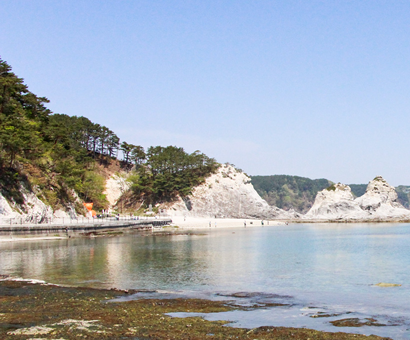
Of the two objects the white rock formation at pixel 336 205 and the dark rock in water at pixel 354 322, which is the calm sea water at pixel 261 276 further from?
the white rock formation at pixel 336 205

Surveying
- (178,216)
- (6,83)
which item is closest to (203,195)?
(178,216)

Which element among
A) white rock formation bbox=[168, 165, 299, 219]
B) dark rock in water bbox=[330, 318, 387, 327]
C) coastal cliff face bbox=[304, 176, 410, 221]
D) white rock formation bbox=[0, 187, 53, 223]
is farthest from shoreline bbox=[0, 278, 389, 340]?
coastal cliff face bbox=[304, 176, 410, 221]

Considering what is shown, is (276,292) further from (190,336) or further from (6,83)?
(6,83)

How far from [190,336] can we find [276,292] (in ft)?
31.2

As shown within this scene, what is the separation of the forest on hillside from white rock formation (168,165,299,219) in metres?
3.17

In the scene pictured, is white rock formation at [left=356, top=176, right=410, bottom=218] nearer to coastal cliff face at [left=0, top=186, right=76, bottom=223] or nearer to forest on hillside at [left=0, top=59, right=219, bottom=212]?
forest on hillside at [left=0, top=59, right=219, bottom=212]

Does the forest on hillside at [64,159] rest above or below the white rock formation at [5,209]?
above

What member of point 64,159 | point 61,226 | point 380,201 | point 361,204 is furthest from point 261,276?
point 380,201

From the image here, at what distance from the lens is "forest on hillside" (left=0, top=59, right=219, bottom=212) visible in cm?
5594

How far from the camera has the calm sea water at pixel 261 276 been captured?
1574 cm

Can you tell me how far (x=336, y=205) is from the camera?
141m

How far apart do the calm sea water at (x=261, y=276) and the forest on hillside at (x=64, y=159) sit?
16236 mm

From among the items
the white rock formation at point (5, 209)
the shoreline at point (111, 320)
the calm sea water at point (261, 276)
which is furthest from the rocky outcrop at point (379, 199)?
the shoreline at point (111, 320)

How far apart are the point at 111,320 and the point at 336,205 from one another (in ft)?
445
